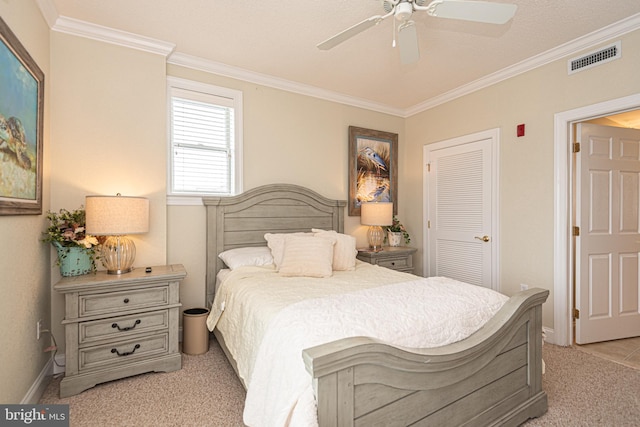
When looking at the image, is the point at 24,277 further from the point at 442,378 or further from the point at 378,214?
the point at 378,214

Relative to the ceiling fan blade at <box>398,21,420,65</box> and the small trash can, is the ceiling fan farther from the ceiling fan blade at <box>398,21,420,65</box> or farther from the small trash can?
the small trash can

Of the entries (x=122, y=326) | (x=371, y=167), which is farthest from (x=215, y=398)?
(x=371, y=167)

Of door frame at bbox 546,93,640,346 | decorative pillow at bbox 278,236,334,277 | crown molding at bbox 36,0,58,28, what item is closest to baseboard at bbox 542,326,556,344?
door frame at bbox 546,93,640,346

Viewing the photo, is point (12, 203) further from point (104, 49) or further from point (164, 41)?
point (164, 41)

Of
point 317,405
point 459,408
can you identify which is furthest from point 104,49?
point 459,408

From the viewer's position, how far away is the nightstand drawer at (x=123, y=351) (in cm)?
215

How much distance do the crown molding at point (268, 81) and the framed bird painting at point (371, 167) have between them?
0.34 meters

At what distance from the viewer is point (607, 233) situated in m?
2.95

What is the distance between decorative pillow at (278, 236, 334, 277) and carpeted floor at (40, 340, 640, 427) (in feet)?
3.01

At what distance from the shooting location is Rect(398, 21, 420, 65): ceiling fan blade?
188cm

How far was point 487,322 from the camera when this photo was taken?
1.74m

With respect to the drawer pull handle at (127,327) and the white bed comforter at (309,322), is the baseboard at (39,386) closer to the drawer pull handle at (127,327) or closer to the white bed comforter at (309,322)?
the drawer pull handle at (127,327)

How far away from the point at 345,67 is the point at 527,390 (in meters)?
3.00

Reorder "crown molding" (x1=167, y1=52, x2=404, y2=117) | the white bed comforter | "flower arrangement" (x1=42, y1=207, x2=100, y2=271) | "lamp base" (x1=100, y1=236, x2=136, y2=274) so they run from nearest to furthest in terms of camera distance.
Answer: the white bed comforter, "flower arrangement" (x1=42, y1=207, x2=100, y2=271), "lamp base" (x1=100, y1=236, x2=136, y2=274), "crown molding" (x1=167, y1=52, x2=404, y2=117)
